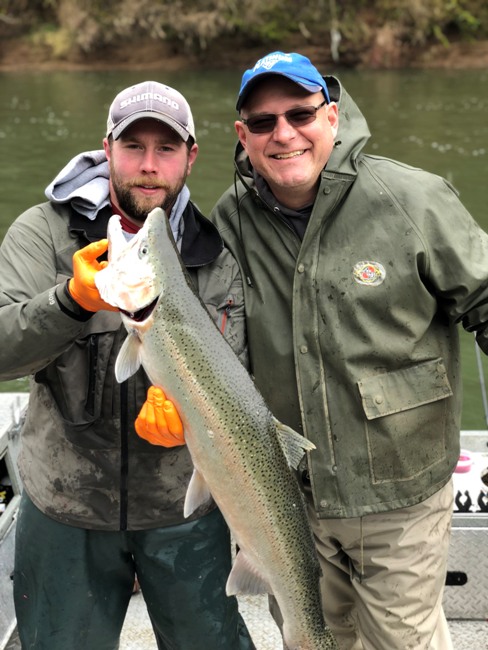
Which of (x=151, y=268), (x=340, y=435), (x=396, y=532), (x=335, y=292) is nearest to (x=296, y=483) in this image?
(x=340, y=435)

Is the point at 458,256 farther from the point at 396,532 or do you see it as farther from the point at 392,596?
the point at 392,596

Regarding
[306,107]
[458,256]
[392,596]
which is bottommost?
[392,596]

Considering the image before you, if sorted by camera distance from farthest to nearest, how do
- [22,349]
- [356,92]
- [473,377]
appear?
[356,92], [473,377], [22,349]

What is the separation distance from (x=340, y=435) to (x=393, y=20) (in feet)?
120

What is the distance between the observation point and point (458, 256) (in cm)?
307

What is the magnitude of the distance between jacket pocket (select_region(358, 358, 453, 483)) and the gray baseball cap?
1.17m

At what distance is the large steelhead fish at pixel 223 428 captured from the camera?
111 inches

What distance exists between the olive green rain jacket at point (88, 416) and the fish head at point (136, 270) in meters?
0.28

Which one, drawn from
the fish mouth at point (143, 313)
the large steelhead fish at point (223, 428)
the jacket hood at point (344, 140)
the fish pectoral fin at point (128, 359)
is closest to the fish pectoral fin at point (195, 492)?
the large steelhead fish at point (223, 428)

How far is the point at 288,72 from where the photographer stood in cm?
314

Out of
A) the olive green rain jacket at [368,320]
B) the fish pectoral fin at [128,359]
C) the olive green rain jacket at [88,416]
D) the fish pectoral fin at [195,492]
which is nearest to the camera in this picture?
the fish pectoral fin at [128,359]

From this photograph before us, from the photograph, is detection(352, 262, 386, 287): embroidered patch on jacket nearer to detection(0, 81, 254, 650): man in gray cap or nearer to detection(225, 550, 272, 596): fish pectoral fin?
detection(0, 81, 254, 650): man in gray cap

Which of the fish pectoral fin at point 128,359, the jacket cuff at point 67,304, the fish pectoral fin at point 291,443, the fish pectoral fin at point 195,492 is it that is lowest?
the fish pectoral fin at point 195,492

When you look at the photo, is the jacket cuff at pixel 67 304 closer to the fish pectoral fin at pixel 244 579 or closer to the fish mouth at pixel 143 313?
the fish mouth at pixel 143 313
